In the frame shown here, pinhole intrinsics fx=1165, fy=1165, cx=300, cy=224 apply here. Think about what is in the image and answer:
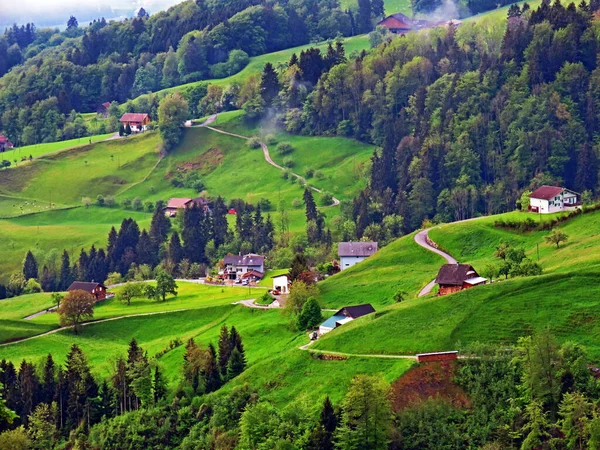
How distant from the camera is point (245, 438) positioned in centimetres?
9575

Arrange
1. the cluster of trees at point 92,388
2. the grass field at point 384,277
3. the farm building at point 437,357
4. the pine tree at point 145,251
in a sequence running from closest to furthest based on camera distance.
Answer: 1. the farm building at point 437,357
2. the cluster of trees at point 92,388
3. the grass field at point 384,277
4. the pine tree at point 145,251

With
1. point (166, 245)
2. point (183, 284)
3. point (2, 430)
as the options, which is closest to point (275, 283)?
point (183, 284)

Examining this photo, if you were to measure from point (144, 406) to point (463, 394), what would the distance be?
3344 cm

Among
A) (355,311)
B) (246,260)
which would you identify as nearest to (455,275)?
(355,311)

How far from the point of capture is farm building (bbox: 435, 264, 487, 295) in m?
114

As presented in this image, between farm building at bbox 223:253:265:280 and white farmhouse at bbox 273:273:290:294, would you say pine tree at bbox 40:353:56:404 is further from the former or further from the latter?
farm building at bbox 223:253:265:280

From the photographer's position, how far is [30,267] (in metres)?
195

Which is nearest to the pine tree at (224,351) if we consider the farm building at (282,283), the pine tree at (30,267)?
the farm building at (282,283)

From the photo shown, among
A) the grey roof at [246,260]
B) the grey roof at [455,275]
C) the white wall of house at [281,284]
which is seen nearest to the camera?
the grey roof at [455,275]

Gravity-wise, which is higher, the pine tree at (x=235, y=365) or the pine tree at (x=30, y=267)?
the pine tree at (x=235, y=365)

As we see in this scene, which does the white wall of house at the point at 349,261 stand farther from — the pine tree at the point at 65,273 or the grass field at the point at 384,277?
the pine tree at the point at 65,273

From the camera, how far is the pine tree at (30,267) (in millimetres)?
194125

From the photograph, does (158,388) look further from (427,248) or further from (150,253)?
(150,253)

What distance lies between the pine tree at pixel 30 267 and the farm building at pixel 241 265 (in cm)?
4050
